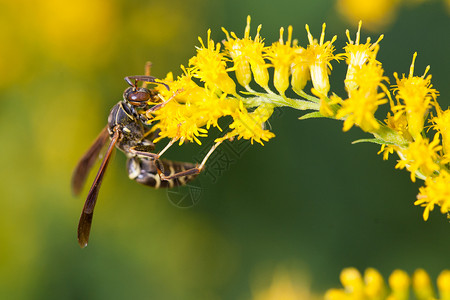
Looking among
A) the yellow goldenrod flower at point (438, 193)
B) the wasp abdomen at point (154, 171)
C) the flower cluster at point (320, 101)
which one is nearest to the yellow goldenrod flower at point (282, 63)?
the flower cluster at point (320, 101)

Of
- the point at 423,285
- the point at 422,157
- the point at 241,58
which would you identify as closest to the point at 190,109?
the point at 241,58

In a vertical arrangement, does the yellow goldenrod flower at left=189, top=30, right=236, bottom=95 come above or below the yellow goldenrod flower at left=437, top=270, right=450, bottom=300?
above

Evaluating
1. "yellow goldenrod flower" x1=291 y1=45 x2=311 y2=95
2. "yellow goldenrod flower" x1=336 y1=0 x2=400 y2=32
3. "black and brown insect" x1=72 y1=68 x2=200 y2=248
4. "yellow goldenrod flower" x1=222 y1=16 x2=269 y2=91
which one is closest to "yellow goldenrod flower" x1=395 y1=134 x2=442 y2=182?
"yellow goldenrod flower" x1=291 y1=45 x2=311 y2=95

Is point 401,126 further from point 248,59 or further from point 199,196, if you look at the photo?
point 199,196

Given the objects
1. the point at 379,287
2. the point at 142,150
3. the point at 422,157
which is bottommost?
the point at 379,287

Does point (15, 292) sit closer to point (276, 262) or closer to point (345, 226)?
point (276, 262)

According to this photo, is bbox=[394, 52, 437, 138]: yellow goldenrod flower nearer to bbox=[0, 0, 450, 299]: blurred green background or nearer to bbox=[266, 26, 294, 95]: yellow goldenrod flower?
bbox=[266, 26, 294, 95]: yellow goldenrod flower

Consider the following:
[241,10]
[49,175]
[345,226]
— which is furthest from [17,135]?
[345,226]

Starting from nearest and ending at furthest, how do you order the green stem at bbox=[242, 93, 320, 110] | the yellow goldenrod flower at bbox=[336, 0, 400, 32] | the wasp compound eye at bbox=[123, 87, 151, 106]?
the green stem at bbox=[242, 93, 320, 110] → the wasp compound eye at bbox=[123, 87, 151, 106] → the yellow goldenrod flower at bbox=[336, 0, 400, 32]
